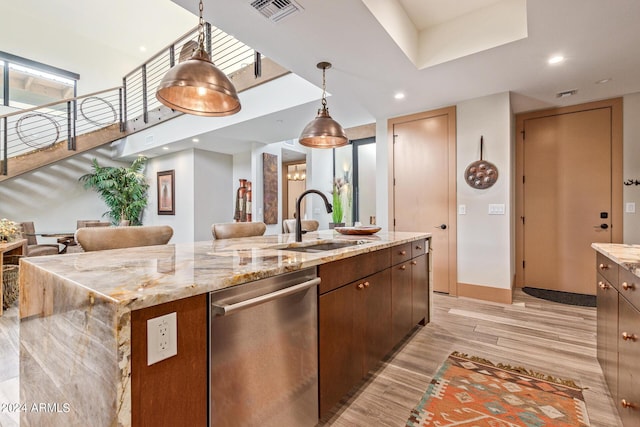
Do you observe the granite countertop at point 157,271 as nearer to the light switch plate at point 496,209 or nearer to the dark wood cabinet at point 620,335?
the dark wood cabinet at point 620,335

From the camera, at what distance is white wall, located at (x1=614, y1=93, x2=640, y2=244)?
3.46 metres

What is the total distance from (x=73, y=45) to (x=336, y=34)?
794 centimetres

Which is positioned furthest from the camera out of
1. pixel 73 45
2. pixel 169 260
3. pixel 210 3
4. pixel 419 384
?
pixel 73 45

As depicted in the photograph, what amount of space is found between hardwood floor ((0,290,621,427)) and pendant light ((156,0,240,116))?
6.43 feet

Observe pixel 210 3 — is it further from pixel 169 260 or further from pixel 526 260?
pixel 526 260

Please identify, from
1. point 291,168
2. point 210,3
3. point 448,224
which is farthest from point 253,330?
point 291,168

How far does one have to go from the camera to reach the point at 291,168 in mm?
9320

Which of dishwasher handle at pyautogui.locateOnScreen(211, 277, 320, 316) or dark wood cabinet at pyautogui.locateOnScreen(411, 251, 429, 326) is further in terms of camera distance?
dark wood cabinet at pyautogui.locateOnScreen(411, 251, 429, 326)

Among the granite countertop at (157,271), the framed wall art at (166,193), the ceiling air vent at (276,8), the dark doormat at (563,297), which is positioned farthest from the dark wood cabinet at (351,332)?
the framed wall art at (166,193)

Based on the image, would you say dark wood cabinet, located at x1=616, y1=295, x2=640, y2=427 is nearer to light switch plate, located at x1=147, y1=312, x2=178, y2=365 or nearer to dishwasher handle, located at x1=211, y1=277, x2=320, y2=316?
dishwasher handle, located at x1=211, y1=277, x2=320, y2=316

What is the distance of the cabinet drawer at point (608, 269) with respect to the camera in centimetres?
154

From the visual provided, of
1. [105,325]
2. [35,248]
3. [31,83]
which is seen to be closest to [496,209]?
[105,325]

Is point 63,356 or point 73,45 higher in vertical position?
point 73,45

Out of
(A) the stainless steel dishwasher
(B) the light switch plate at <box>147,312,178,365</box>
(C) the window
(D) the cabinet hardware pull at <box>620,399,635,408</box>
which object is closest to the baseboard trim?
(D) the cabinet hardware pull at <box>620,399,635,408</box>
